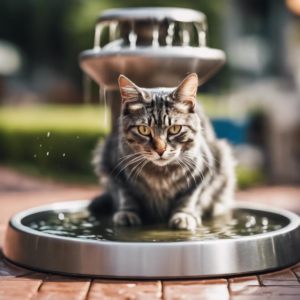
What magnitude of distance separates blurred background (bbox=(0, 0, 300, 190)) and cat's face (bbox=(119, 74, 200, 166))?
1099 millimetres

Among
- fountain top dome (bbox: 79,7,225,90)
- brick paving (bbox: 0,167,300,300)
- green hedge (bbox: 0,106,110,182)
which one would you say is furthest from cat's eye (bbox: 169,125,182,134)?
green hedge (bbox: 0,106,110,182)

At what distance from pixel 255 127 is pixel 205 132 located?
557 cm

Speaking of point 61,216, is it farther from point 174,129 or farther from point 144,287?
point 144,287

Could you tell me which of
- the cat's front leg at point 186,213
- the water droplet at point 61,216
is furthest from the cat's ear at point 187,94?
the water droplet at point 61,216

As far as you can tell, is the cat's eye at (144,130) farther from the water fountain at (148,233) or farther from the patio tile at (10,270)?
the patio tile at (10,270)

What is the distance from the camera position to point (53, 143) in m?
7.86

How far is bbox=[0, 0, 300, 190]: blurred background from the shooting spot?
7629mm

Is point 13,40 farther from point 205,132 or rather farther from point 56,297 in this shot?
point 56,297

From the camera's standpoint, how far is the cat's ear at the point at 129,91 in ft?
8.62

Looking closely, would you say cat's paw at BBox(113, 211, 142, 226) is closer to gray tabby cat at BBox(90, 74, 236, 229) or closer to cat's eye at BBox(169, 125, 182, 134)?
gray tabby cat at BBox(90, 74, 236, 229)

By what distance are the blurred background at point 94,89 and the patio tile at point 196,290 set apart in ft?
5.60

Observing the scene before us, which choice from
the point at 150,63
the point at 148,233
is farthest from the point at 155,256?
the point at 150,63

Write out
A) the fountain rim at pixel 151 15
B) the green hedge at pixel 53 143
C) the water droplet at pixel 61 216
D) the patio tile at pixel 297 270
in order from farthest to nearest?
1. the green hedge at pixel 53 143
2. the fountain rim at pixel 151 15
3. the water droplet at pixel 61 216
4. the patio tile at pixel 297 270

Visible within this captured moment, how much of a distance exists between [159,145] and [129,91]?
0.33 metres
